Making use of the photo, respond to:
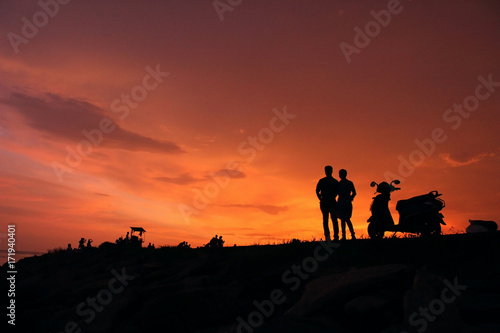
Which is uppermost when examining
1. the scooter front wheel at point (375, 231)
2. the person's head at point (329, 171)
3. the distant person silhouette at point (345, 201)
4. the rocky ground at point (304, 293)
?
the person's head at point (329, 171)

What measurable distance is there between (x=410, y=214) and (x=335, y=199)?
7.86 feet

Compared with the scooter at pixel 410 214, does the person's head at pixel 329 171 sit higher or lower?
higher

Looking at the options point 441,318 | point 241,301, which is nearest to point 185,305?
point 241,301

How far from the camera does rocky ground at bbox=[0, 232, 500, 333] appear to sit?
4.91 m

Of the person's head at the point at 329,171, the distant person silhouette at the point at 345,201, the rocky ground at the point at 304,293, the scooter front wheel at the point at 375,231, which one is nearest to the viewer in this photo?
the rocky ground at the point at 304,293

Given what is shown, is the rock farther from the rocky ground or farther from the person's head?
the person's head

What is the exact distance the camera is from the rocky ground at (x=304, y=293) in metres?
4.91

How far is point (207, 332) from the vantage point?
5.70m

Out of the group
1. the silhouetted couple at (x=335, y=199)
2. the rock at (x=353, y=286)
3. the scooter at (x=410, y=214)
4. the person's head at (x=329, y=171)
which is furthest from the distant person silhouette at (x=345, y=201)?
the rock at (x=353, y=286)

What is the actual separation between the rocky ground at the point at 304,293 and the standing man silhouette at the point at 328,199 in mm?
1262

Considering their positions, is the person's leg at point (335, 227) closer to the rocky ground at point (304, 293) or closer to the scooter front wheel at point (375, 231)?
the rocky ground at point (304, 293)

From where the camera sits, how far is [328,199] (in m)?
11.2

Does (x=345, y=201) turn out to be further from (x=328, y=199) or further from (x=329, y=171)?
(x=329, y=171)

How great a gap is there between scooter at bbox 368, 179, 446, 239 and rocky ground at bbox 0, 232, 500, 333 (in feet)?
8.30
